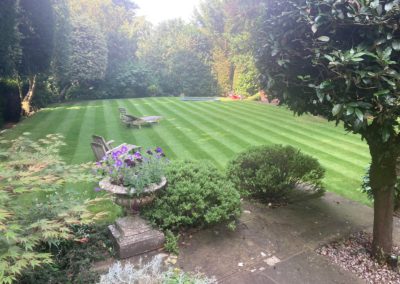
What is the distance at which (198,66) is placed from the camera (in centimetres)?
3269

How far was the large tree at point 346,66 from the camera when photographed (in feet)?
10.5

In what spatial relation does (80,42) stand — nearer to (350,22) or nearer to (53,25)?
(53,25)

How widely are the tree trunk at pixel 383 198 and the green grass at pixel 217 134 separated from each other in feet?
8.47

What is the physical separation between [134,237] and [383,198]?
144 inches

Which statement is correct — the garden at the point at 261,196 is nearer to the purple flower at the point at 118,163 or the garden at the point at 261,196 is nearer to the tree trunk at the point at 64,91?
the purple flower at the point at 118,163

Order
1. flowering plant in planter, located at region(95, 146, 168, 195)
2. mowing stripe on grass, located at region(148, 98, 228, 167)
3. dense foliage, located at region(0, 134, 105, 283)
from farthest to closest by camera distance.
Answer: mowing stripe on grass, located at region(148, 98, 228, 167) → flowering plant in planter, located at region(95, 146, 168, 195) → dense foliage, located at region(0, 134, 105, 283)

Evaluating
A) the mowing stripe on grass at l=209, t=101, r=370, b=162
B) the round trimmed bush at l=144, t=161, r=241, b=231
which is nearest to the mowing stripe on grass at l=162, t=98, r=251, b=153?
the mowing stripe on grass at l=209, t=101, r=370, b=162

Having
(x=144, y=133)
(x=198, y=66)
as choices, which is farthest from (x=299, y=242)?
(x=198, y=66)

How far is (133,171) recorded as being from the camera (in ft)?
15.2

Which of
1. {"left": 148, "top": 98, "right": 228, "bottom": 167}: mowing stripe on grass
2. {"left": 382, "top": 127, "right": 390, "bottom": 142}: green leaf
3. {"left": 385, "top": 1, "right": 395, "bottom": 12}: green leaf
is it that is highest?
{"left": 385, "top": 1, "right": 395, "bottom": 12}: green leaf

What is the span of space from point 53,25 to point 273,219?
1466 cm

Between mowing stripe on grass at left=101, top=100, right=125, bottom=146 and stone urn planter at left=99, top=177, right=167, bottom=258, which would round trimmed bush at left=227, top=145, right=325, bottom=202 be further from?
mowing stripe on grass at left=101, top=100, right=125, bottom=146

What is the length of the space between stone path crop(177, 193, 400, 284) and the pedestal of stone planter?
1.48 ft

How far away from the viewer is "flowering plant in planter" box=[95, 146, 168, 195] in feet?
14.7
